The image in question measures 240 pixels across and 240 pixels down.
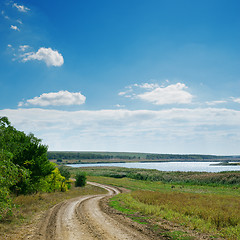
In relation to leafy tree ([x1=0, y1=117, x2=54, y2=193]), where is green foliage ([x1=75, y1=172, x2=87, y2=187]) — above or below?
below

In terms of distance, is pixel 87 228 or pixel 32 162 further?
pixel 32 162

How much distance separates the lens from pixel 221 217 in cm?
1606

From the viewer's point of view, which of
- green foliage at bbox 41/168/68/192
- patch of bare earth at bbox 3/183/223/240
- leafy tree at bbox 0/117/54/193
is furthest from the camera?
green foliage at bbox 41/168/68/192

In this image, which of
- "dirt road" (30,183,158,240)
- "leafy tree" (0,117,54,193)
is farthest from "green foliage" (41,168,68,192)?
"dirt road" (30,183,158,240)

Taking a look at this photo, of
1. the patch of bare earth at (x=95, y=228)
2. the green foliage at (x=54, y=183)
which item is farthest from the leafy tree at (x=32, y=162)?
the patch of bare earth at (x=95, y=228)

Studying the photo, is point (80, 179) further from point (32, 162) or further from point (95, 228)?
point (95, 228)

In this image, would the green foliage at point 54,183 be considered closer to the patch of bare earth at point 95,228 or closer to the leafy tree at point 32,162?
the leafy tree at point 32,162

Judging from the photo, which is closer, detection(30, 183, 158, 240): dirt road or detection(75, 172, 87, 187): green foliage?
detection(30, 183, 158, 240): dirt road

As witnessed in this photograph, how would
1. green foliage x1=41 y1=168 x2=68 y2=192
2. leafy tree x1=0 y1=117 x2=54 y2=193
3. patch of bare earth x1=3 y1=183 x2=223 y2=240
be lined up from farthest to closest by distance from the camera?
green foliage x1=41 y1=168 x2=68 y2=192
leafy tree x1=0 y1=117 x2=54 y2=193
patch of bare earth x1=3 y1=183 x2=223 y2=240

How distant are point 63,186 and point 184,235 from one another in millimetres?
33287

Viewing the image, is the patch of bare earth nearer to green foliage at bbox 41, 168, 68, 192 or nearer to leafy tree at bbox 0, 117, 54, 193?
leafy tree at bbox 0, 117, 54, 193

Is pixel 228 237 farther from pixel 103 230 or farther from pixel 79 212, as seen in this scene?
pixel 79 212

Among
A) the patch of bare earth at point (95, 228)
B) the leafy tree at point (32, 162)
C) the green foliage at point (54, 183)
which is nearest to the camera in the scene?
the patch of bare earth at point (95, 228)

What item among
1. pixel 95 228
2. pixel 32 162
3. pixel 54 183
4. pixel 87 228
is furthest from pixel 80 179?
pixel 95 228
